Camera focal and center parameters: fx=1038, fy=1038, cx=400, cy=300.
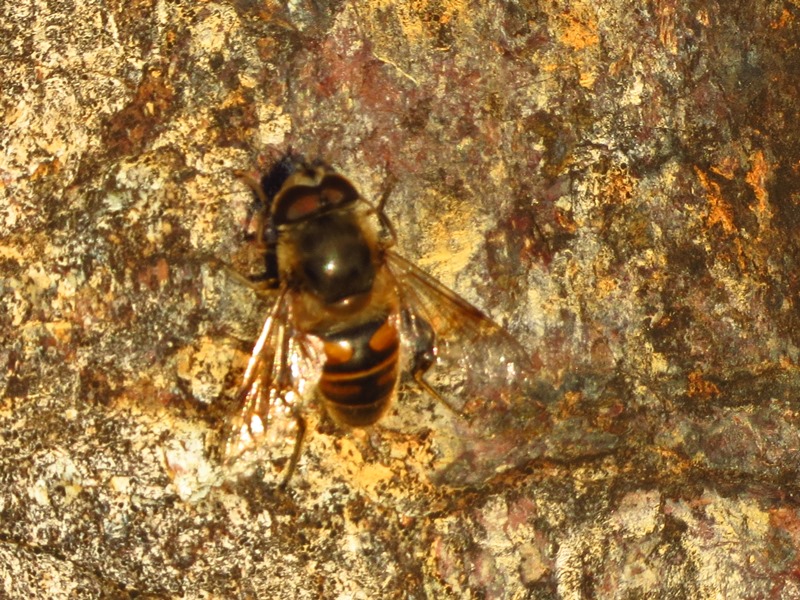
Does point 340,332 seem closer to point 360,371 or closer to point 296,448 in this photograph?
point 360,371

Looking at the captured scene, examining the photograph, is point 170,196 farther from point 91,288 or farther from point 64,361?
point 64,361

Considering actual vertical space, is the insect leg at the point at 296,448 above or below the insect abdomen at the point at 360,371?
below

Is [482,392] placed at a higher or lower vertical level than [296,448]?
higher

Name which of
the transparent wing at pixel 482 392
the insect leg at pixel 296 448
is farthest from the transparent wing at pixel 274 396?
the transparent wing at pixel 482 392

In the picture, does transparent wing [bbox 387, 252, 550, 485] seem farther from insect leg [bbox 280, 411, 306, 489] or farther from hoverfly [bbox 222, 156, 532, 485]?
insect leg [bbox 280, 411, 306, 489]

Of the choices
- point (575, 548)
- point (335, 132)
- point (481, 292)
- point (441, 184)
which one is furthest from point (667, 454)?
point (335, 132)

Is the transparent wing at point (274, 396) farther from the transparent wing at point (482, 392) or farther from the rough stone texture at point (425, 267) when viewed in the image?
the transparent wing at point (482, 392)

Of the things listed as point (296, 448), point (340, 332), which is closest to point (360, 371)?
point (340, 332)
